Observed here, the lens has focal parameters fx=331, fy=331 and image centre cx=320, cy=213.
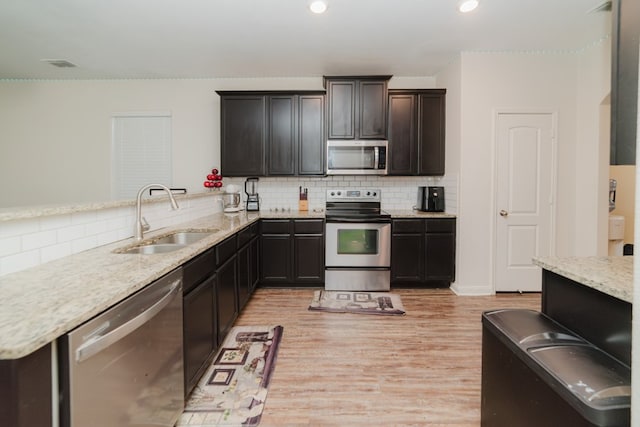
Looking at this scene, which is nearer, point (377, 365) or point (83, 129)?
point (377, 365)

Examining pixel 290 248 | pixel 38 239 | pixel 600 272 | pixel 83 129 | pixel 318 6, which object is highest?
pixel 318 6

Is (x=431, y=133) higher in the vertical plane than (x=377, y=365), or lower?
A: higher

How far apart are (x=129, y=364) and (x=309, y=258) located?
281cm

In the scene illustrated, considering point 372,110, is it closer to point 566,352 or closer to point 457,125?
point 457,125

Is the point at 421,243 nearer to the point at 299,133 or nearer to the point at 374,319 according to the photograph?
the point at 374,319

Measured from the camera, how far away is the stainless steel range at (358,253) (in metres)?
3.91

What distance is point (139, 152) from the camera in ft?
15.2

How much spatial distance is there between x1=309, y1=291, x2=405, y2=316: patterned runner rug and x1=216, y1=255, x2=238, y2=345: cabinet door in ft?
3.07

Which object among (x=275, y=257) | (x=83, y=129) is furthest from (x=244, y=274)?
(x=83, y=129)

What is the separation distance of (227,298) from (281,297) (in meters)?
1.25

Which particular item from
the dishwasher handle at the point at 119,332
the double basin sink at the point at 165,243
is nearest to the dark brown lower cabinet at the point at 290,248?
the double basin sink at the point at 165,243

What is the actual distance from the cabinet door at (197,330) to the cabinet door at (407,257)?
239 cm

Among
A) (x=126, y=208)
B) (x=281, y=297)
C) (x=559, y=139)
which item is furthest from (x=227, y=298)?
(x=559, y=139)

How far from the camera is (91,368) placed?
40.5 inches
